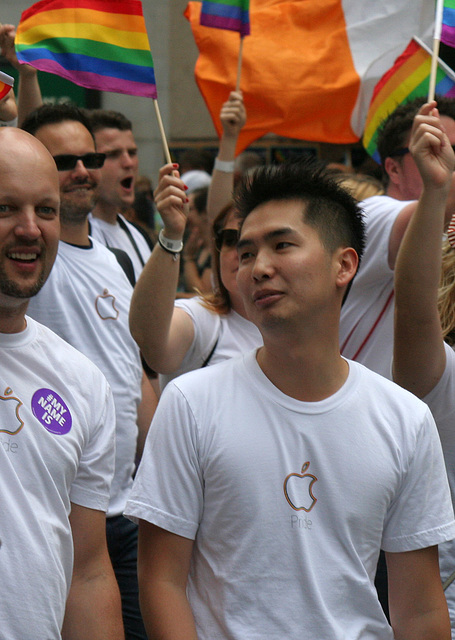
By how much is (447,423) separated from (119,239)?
2550 mm

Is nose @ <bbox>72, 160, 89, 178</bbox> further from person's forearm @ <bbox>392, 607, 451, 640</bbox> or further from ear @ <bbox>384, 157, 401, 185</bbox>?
person's forearm @ <bbox>392, 607, 451, 640</bbox>

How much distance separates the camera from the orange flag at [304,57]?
4.88 m

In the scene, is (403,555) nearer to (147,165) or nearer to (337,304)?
(337,304)

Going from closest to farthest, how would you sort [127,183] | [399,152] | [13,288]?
[13,288] < [399,152] < [127,183]

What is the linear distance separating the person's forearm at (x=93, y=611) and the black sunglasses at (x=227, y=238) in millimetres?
1394

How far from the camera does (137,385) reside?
3.94 m

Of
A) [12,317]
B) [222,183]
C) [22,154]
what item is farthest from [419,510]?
[222,183]

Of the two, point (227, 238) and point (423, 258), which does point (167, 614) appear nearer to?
point (423, 258)

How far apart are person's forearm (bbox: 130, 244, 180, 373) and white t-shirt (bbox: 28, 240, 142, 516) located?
0.55 metres

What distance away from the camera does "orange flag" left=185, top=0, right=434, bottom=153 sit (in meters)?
4.88

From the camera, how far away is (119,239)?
4.89 metres

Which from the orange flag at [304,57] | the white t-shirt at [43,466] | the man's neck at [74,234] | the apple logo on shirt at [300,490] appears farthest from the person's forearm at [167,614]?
the orange flag at [304,57]

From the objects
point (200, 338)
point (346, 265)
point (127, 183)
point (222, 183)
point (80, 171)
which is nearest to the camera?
point (346, 265)

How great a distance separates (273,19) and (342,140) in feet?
2.58
